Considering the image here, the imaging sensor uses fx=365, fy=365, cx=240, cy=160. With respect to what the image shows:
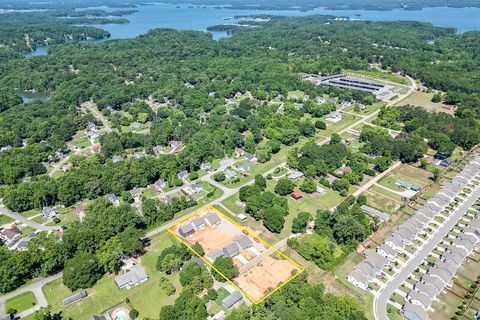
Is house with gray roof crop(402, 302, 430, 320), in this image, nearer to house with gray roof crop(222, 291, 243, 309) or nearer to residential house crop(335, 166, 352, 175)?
house with gray roof crop(222, 291, 243, 309)

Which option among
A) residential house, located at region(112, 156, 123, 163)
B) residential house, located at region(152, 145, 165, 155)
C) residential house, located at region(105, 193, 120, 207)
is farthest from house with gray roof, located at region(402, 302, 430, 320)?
residential house, located at region(112, 156, 123, 163)

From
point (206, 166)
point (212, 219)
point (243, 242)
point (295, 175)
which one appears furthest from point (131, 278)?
point (295, 175)

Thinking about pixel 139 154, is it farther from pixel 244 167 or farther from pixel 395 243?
pixel 395 243

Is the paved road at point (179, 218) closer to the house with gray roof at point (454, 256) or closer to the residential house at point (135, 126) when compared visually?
the residential house at point (135, 126)

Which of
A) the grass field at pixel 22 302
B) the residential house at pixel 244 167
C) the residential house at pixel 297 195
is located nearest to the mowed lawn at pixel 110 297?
the grass field at pixel 22 302

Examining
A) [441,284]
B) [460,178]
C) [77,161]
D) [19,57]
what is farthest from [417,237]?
[19,57]

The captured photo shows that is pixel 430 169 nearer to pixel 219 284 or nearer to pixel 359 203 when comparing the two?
pixel 359 203
